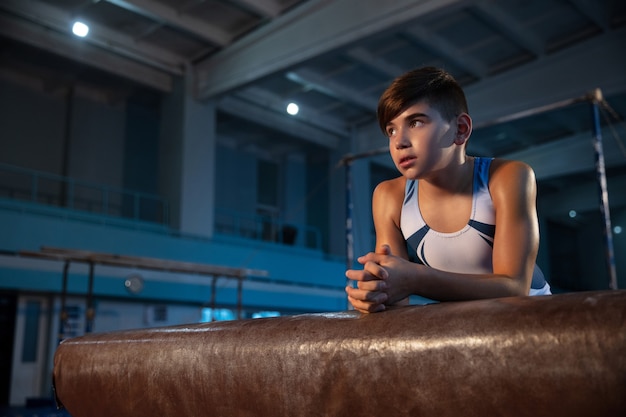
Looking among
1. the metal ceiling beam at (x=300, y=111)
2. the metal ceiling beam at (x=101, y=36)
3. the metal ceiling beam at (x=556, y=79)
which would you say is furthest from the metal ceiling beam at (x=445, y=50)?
the metal ceiling beam at (x=101, y=36)

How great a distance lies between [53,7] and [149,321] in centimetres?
553

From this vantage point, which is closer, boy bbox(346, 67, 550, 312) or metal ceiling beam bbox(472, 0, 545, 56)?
boy bbox(346, 67, 550, 312)

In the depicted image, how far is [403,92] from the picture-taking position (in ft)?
4.28

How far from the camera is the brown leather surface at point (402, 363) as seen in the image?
609 mm

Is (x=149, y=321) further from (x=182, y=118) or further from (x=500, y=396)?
(x=500, y=396)

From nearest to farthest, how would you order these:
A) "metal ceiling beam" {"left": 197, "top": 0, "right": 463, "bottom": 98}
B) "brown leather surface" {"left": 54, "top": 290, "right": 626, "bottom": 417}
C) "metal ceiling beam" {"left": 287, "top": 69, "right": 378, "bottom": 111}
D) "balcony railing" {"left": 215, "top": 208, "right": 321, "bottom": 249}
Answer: "brown leather surface" {"left": 54, "top": 290, "right": 626, "bottom": 417}
"metal ceiling beam" {"left": 197, "top": 0, "right": 463, "bottom": 98}
"metal ceiling beam" {"left": 287, "top": 69, "right": 378, "bottom": 111}
"balcony railing" {"left": 215, "top": 208, "right": 321, "bottom": 249}

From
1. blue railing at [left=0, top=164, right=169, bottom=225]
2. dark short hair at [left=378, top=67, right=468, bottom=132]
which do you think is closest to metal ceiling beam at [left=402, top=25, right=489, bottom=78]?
blue railing at [left=0, top=164, right=169, bottom=225]

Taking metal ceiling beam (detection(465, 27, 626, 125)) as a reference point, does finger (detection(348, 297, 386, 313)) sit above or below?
below

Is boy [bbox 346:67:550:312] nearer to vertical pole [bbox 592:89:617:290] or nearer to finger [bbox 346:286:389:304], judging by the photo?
finger [bbox 346:286:389:304]

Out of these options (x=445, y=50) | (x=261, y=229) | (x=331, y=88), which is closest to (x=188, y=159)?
(x=331, y=88)

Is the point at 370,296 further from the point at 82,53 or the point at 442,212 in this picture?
the point at 82,53

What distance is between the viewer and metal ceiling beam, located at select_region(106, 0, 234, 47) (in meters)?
8.84

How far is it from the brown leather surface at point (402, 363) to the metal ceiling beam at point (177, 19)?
867cm

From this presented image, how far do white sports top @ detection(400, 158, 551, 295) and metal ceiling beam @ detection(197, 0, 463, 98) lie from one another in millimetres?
6580
